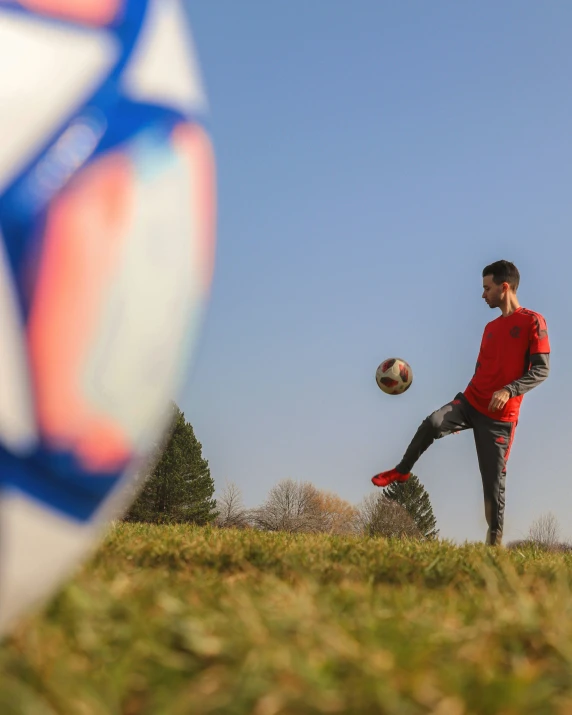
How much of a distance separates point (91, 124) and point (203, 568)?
8.63 feet

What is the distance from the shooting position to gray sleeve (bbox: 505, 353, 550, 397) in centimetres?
764

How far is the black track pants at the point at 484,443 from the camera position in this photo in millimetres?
7938

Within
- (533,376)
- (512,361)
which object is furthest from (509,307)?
(533,376)

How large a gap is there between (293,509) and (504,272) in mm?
41311

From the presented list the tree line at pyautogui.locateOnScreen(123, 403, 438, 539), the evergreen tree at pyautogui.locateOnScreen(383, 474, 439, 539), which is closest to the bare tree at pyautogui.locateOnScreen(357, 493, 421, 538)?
the tree line at pyautogui.locateOnScreen(123, 403, 438, 539)

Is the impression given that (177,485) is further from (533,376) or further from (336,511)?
(533,376)

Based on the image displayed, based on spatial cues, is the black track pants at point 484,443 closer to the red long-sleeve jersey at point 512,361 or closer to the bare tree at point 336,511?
the red long-sleeve jersey at point 512,361

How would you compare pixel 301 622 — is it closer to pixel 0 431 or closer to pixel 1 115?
pixel 0 431

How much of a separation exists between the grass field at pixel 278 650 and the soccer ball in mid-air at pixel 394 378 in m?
6.52

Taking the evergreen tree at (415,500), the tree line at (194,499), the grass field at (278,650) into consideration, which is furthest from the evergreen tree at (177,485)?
the grass field at (278,650)

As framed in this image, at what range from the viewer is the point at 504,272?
8258mm

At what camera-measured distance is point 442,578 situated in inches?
171

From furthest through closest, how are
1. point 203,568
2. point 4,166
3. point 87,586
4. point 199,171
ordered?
1. point 203,568
2. point 87,586
3. point 199,171
4. point 4,166

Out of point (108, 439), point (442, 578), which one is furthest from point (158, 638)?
point (442, 578)
